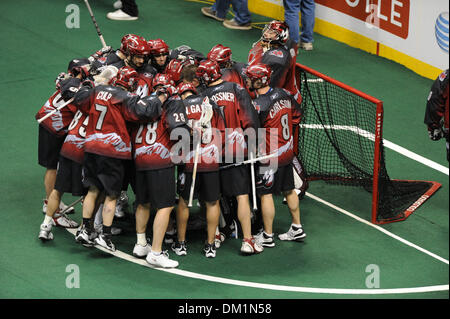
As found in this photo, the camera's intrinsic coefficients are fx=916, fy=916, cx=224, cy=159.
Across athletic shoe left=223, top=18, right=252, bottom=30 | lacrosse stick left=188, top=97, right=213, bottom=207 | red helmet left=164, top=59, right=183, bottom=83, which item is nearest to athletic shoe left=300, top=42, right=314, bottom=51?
athletic shoe left=223, top=18, right=252, bottom=30

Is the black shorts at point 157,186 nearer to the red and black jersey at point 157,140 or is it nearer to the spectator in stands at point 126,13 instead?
the red and black jersey at point 157,140

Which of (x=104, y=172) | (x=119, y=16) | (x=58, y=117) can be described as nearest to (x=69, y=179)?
(x=104, y=172)

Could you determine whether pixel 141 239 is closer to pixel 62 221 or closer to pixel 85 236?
pixel 85 236

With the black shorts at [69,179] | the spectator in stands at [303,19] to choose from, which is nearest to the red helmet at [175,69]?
the black shorts at [69,179]

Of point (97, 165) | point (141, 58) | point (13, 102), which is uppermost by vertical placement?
point (141, 58)

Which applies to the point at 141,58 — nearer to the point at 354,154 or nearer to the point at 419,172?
the point at 354,154

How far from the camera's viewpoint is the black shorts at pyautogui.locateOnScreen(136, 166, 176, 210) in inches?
356

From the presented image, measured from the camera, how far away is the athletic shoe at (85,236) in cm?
937

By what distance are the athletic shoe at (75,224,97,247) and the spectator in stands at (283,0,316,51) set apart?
A: 20.2ft

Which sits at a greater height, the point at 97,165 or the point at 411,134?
the point at 97,165

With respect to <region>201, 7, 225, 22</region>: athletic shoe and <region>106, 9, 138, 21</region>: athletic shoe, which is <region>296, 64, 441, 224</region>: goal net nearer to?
<region>201, 7, 225, 22</region>: athletic shoe

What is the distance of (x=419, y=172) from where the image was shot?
11266 millimetres

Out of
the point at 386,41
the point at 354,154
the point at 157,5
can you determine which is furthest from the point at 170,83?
the point at 157,5
